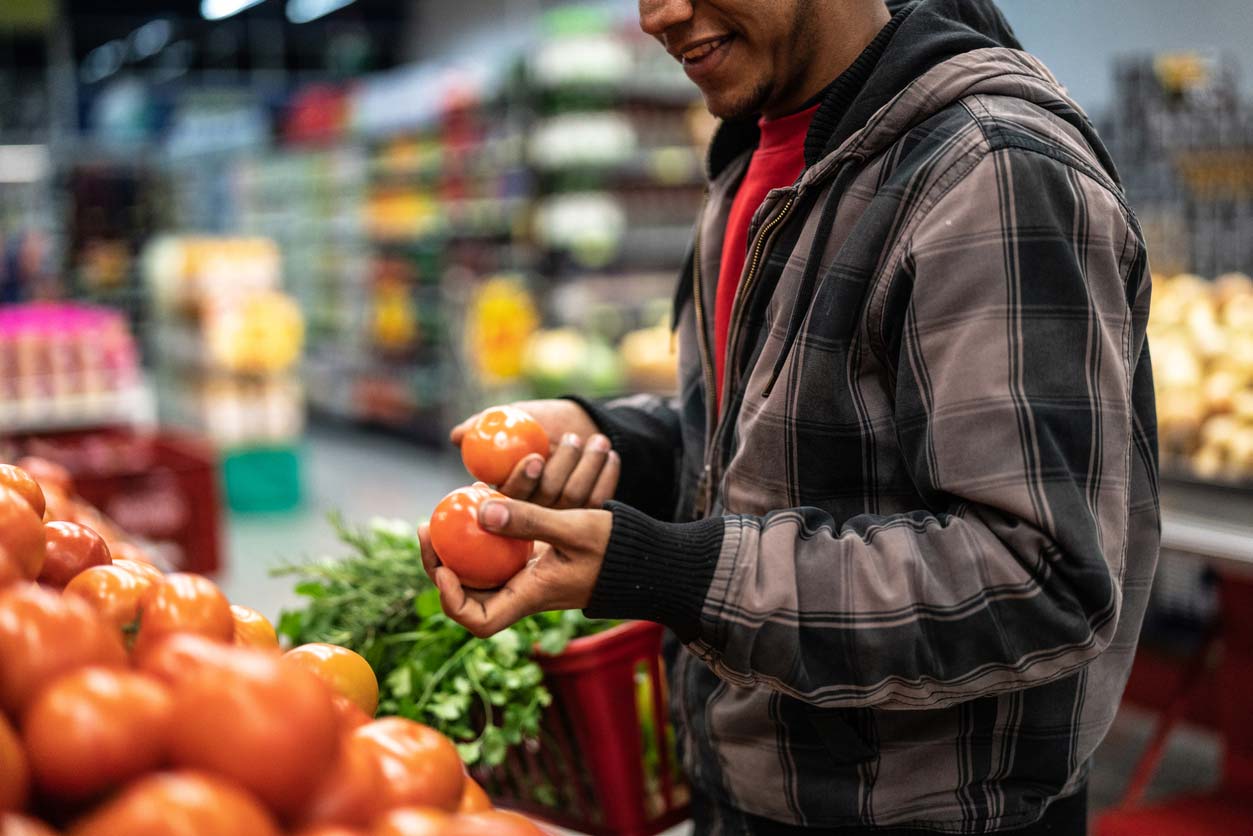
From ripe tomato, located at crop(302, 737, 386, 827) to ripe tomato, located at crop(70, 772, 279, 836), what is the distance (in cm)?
5

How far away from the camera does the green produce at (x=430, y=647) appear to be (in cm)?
181

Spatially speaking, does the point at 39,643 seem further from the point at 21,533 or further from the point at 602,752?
the point at 602,752

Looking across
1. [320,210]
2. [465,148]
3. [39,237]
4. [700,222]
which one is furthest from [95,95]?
[700,222]

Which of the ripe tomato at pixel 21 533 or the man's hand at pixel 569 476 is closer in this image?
the ripe tomato at pixel 21 533

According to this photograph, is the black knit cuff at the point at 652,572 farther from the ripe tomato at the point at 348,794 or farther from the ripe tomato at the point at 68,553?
the ripe tomato at the point at 68,553

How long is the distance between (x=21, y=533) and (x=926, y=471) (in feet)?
2.89

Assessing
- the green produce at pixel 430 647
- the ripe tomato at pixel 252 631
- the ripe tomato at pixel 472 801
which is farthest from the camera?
the green produce at pixel 430 647

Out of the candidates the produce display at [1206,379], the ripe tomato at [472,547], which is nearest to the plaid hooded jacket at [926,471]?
the ripe tomato at [472,547]

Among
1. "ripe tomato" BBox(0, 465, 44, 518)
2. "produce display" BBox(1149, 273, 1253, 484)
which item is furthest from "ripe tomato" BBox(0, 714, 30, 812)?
"produce display" BBox(1149, 273, 1253, 484)

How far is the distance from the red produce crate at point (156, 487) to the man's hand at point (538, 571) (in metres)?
4.37

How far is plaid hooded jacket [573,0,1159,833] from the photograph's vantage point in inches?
48.1

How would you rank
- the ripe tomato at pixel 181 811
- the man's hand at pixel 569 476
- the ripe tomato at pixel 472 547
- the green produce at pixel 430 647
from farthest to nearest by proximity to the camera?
the green produce at pixel 430 647
the man's hand at pixel 569 476
the ripe tomato at pixel 472 547
the ripe tomato at pixel 181 811

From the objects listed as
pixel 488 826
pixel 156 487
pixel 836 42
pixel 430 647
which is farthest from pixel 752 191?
pixel 156 487

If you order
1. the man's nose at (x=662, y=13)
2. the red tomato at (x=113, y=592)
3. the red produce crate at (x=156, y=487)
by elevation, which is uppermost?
the man's nose at (x=662, y=13)
